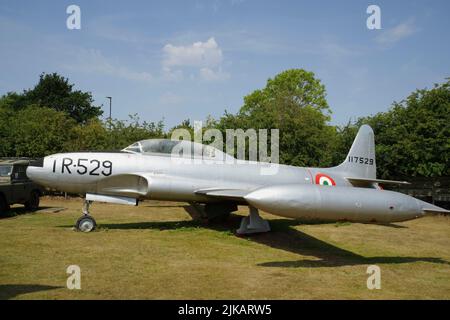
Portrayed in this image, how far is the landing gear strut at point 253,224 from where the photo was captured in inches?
444

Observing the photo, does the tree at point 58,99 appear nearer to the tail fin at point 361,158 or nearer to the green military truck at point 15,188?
the green military truck at point 15,188

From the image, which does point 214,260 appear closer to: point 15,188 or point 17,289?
point 17,289

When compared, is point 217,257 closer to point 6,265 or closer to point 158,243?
point 158,243

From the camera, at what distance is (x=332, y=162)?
22.3 m

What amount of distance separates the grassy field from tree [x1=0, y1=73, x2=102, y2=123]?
1811 inches

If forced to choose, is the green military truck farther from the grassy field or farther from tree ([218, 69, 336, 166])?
tree ([218, 69, 336, 166])

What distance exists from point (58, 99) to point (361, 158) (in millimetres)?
52114

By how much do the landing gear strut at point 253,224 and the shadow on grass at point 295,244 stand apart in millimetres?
197

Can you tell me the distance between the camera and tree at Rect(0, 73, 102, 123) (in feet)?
184

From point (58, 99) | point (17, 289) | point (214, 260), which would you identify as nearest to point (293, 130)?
point (214, 260)

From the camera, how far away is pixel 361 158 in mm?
14711

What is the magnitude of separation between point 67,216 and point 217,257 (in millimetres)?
7907
